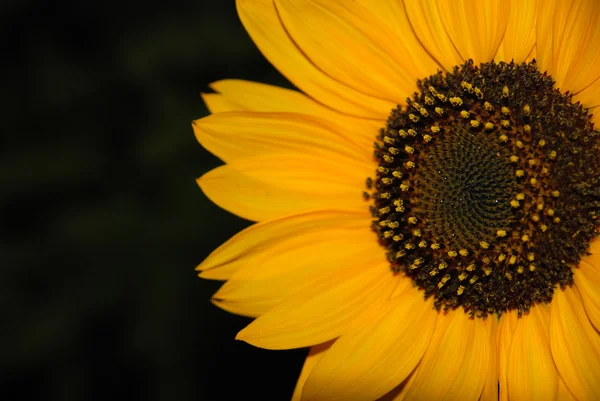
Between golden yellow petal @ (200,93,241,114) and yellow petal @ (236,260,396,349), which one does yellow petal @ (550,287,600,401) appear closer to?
yellow petal @ (236,260,396,349)

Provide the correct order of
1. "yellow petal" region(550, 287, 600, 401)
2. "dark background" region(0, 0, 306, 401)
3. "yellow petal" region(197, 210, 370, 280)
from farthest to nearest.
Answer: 1. "dark background" region(0, 0, 306, 401)
2. "yellow petal" region(197, 210, 370, 280)
3. "yellow petal" region(550, 287, 600, 401)

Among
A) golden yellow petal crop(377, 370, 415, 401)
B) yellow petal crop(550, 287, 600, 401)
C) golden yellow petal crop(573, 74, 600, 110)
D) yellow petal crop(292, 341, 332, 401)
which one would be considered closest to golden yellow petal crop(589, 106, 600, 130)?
golden yellow petal crop(573, 74, 600, 110)

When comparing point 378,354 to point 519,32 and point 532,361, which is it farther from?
point 519,32

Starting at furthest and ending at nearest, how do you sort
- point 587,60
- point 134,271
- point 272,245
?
point 134,271 → point 272,245 → point 587,60

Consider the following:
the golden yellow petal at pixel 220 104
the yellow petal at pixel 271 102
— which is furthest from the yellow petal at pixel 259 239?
the golden yellow petal at pixel 220 104

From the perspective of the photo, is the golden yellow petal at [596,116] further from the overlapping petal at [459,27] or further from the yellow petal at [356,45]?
the yellow petal at [356,45]

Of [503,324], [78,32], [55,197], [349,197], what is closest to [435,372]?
[503,324]

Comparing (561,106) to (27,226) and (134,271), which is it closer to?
(134,271)
